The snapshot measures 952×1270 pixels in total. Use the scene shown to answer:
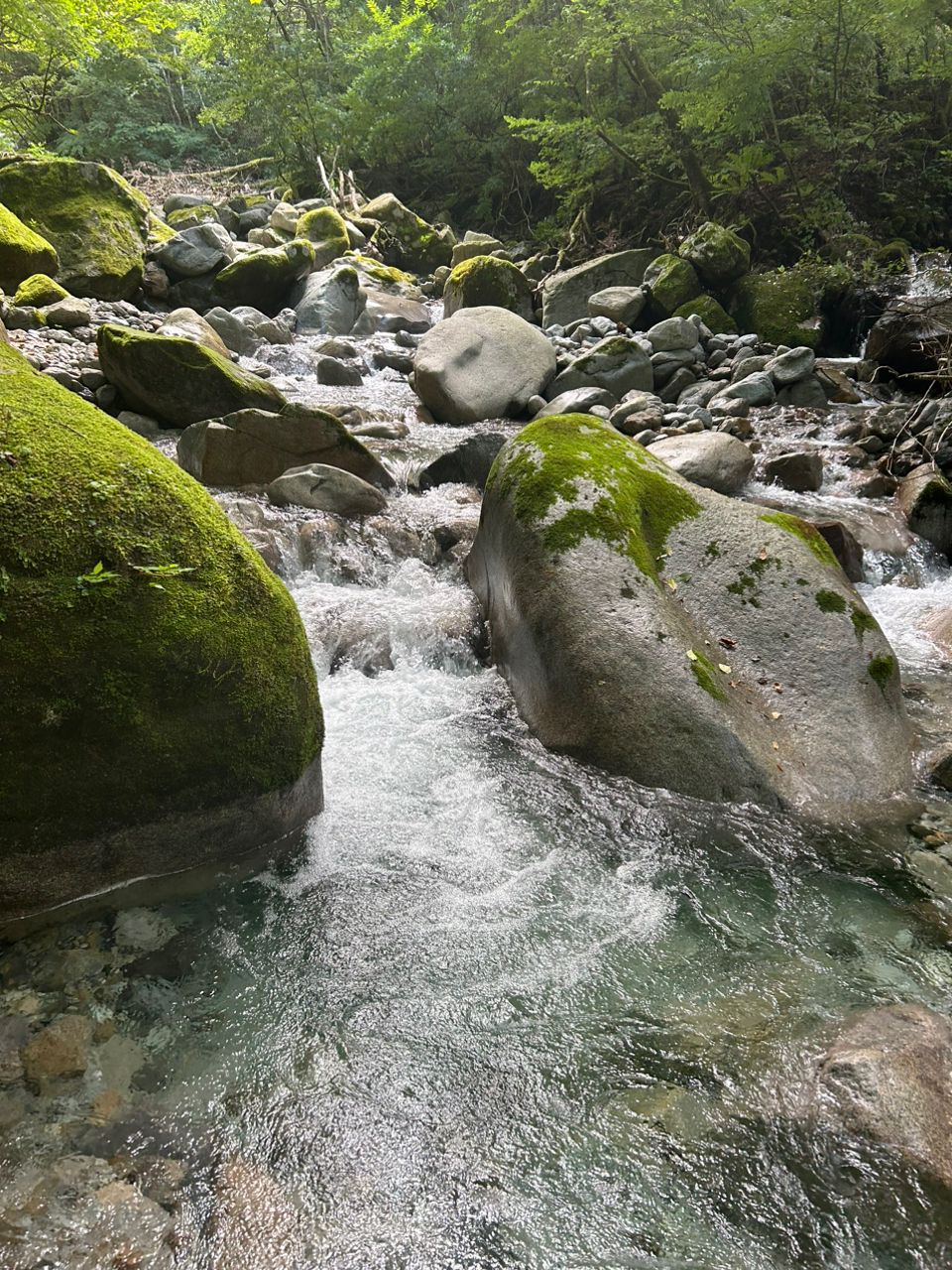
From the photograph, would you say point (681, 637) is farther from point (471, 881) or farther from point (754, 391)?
point (754, 391)

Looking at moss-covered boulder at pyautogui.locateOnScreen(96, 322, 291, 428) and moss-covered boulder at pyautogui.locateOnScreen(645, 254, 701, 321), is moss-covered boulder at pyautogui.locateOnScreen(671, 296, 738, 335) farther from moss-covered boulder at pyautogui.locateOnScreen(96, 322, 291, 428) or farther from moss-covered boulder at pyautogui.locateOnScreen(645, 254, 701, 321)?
moss-covered boulder at pyautogui.locateOnScreen(96, 322, 291, 428)

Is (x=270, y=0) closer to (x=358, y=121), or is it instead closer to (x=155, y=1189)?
(x=358, y=121)

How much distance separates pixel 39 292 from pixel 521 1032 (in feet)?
38.2

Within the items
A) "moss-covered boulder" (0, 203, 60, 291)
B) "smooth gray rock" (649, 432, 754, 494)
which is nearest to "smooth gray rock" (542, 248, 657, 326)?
"smooth gray rock" (649, 432, 754, 494)

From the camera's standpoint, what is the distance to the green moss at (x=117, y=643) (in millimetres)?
2611

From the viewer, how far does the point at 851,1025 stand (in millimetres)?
2422

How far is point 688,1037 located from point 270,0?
29.1 meters

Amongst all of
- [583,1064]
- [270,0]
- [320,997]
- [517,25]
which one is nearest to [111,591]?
[320,997]

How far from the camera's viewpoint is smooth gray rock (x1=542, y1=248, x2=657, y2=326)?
14.5m

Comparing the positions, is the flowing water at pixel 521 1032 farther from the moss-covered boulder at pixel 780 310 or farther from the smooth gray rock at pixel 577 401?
the moss-covered boulder at pixel 780 310

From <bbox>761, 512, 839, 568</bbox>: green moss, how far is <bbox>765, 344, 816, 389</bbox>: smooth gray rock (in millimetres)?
7023

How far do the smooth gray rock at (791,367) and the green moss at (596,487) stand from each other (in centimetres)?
687

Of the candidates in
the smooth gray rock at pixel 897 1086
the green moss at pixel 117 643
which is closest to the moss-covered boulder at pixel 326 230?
the green moss at pixel 117 643

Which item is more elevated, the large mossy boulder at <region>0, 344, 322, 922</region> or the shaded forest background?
the shaded forest background
